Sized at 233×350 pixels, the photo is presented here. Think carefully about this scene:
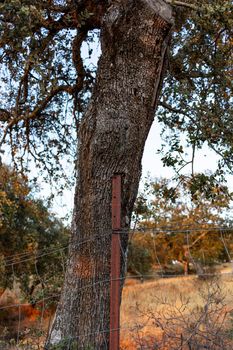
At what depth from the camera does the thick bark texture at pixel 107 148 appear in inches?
216

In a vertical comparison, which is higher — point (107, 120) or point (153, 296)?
point (107, 120)

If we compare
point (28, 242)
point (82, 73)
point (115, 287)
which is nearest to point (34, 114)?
point (82, 73)

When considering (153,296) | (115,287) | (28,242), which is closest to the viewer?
(115,287)

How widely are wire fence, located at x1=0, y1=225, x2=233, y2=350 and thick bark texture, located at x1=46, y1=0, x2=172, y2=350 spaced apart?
98mm

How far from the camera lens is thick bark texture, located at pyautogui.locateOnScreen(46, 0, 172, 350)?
5.49 meters

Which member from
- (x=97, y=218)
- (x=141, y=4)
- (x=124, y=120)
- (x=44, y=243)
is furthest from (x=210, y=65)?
(x=44, y=243)

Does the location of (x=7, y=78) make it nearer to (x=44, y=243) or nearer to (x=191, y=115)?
(x=191, y=115)

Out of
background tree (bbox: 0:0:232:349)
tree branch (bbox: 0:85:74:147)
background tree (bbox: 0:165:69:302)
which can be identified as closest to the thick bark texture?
background tree (bbox: 0:0:232:349)

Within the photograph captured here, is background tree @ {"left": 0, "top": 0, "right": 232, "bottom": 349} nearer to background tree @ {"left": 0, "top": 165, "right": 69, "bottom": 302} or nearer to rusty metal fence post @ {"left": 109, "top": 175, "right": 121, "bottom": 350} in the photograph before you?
rusty metal fence post @ {"left": 109, "top": 175, "right": 121, "bottom": 350}

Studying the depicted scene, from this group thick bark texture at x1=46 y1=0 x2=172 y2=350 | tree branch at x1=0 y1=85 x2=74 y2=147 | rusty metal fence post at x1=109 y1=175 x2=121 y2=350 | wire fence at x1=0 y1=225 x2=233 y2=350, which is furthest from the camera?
tree branch at x1=0 y1=85 x2=74 y2=147

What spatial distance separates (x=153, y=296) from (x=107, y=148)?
656 centimetres

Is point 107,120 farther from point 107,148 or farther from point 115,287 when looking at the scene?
point 115,287

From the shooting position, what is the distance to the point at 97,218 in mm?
5668

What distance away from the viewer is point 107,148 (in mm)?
5766
